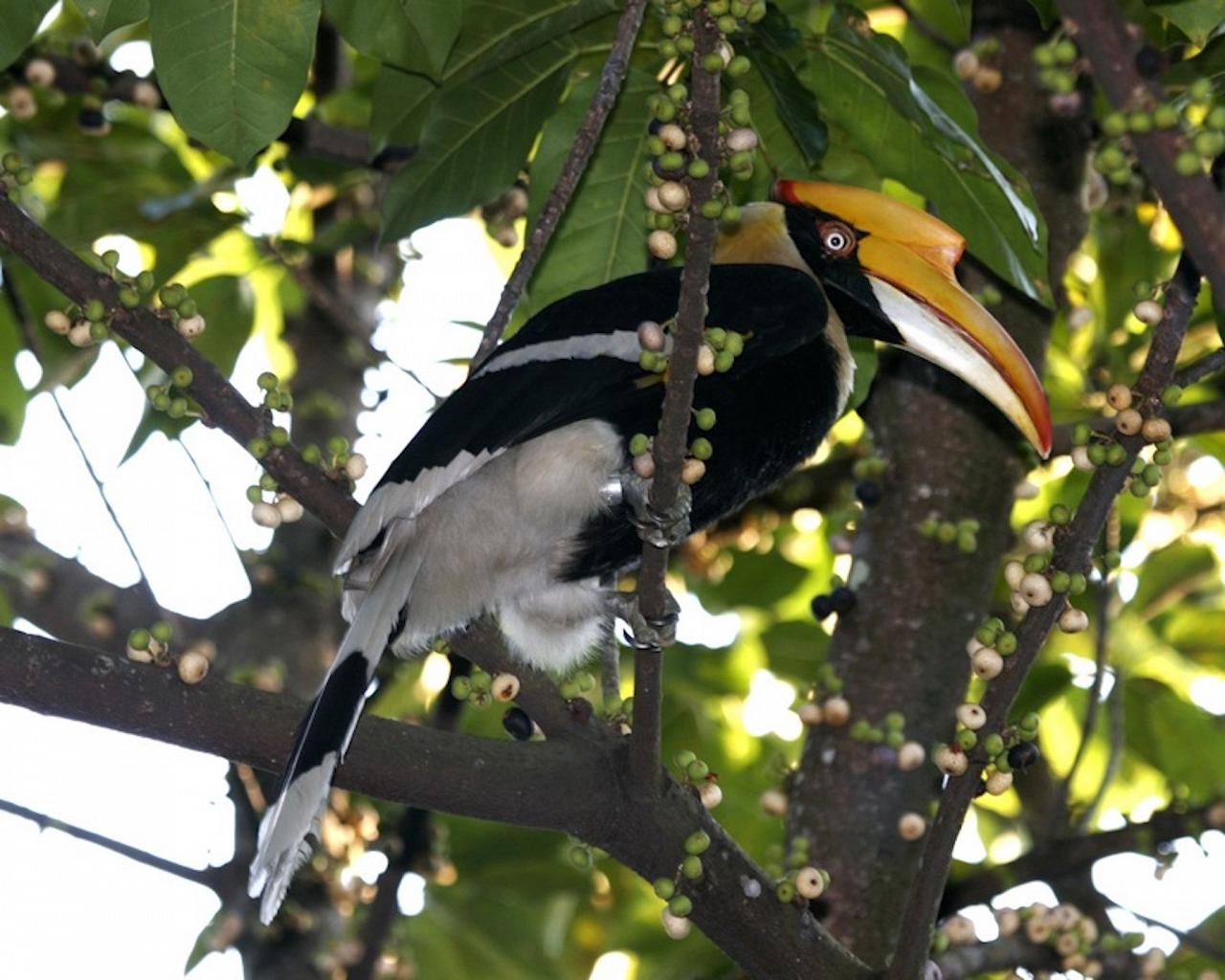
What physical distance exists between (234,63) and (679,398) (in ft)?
2.68

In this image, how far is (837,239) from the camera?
3.35m

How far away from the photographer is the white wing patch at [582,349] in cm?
283

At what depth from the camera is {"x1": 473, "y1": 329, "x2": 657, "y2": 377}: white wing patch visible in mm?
2826

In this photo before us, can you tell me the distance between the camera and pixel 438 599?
3.00 meters

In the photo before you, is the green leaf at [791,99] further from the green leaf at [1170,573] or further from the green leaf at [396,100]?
the green leaf at [1170,573]

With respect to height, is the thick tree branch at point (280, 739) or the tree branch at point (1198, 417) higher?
the tree branch at point (1198, 417)

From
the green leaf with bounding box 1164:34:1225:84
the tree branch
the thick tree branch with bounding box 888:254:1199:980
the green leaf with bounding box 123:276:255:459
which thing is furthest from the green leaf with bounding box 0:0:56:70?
the tree branch

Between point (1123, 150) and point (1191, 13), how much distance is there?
0.48m

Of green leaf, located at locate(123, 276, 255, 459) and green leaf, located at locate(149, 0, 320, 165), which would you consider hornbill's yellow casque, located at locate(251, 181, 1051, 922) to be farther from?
green leaf, located at locate(123, 276, 255, 459)

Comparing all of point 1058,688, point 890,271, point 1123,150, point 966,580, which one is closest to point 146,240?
point 890,271

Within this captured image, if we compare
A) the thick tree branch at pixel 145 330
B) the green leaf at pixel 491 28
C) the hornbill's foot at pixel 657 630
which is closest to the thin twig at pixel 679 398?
the hornbill's foot at pixel 657 630

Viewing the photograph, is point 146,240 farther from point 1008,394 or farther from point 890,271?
point 1008,394

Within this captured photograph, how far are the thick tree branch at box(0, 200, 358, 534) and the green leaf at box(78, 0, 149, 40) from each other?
1.01 feet

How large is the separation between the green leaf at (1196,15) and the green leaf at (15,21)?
150 centimetres
